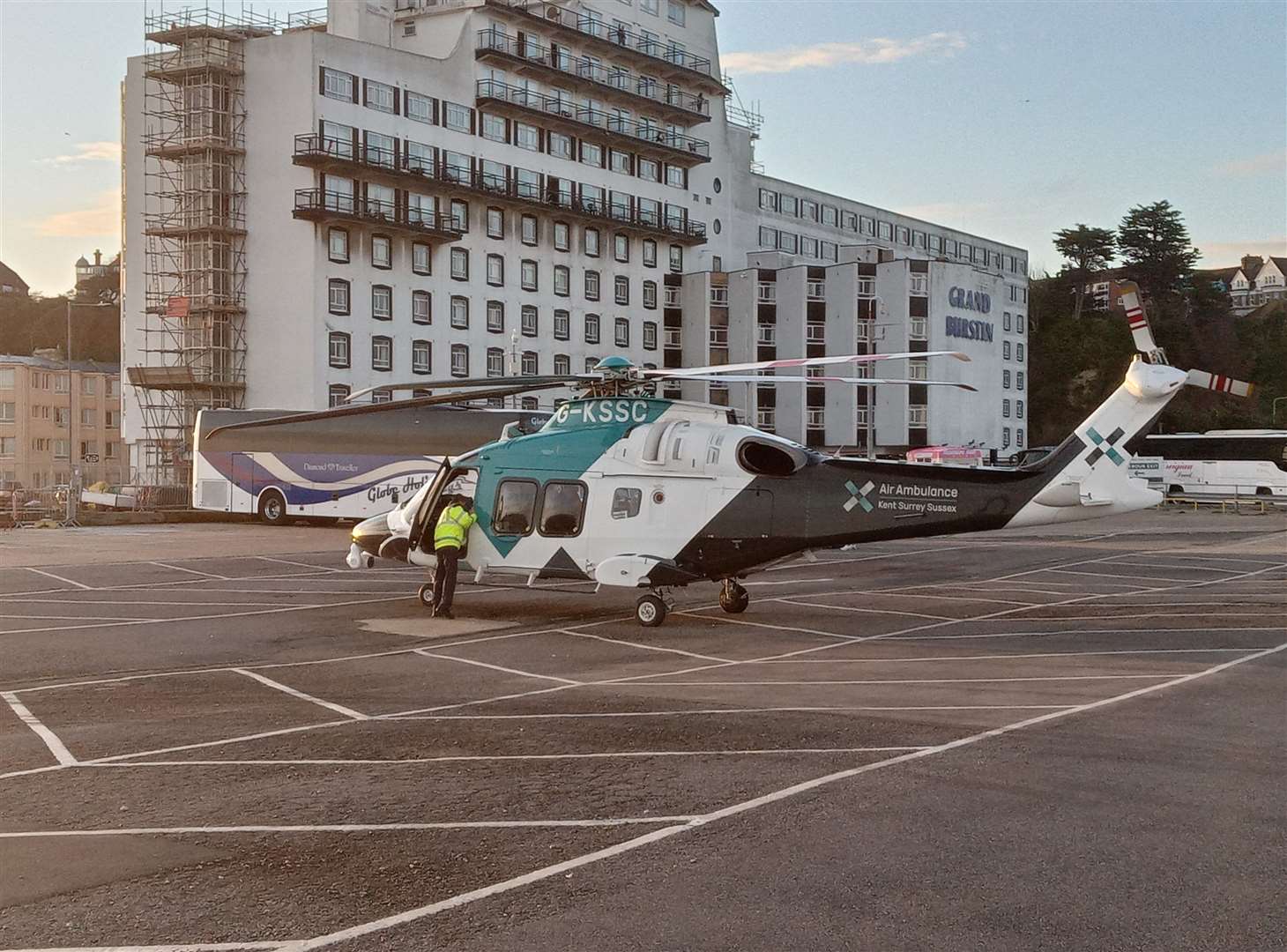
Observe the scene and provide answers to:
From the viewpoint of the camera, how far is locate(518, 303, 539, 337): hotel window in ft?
230

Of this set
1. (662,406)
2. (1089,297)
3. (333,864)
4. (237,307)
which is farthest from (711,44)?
(333,864)

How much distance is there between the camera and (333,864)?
23.0 ft

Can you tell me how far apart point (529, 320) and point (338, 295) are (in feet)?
42.9

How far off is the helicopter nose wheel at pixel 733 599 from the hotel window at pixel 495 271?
2059 inches

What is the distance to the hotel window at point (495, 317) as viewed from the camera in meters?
68.5

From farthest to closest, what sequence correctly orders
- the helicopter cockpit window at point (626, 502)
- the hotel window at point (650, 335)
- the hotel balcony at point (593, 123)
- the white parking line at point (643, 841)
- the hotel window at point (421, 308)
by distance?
1. the hotel window at point (650, 335)
2. the hotel balcony at point (593, 123)
3. the hotel window at point (421, 308)
4. the helicopter cockpit window at point (626, 502)
5. the white parking line at point (643, 841)

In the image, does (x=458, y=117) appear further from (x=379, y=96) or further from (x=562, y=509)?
(x=562, y=509)

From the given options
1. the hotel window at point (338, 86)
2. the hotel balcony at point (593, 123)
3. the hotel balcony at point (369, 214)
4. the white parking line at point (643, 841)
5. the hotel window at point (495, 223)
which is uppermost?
the hotel balcony at point (593, 123)

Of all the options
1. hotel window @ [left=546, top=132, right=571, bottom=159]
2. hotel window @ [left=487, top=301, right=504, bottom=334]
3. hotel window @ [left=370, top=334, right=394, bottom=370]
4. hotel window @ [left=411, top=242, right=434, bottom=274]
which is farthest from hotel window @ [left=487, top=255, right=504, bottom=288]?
hotel window @ [left=370, top=334, right=394, bottom=370]

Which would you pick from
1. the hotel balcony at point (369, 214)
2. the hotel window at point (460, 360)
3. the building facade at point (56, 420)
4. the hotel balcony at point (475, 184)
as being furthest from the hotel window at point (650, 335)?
the building facade at point (56, 420)

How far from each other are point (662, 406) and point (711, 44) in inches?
2728

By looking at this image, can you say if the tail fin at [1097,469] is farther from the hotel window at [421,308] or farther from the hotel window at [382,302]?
the hotel window at [421,308]

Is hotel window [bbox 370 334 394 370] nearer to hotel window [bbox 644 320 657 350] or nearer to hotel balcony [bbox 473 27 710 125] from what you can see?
hotel balcony [bbox 473 27 710 125]

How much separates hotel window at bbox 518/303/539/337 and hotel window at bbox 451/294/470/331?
11.9 ft
